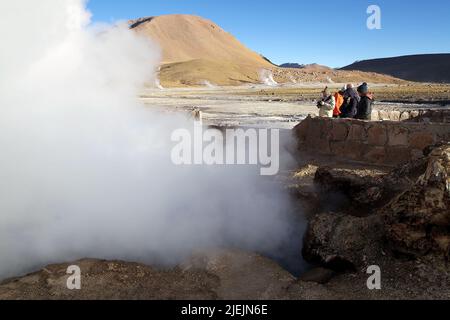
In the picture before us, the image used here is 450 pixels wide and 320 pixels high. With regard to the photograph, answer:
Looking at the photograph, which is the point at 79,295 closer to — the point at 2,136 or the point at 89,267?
the point at 89,267

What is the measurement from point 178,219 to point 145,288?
1.09 m

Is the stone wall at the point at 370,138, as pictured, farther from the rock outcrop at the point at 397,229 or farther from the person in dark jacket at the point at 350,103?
the rock outcrop at the point at 397,229

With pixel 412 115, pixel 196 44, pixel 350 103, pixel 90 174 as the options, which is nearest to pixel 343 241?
pixel 90 174

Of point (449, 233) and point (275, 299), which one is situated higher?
point (449, 233)

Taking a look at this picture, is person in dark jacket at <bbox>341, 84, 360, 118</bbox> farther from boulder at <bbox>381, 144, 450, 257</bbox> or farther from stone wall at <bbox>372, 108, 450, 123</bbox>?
boulder at <bbox>381, 144, 450, 257</bbox>

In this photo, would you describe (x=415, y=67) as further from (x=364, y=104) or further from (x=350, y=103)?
(x=364, y=104)

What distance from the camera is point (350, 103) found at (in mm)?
8000

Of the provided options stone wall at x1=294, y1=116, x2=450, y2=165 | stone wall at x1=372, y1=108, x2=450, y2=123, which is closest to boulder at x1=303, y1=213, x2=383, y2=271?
stone wall at x1=294, y1=116, x2=450, y2=165

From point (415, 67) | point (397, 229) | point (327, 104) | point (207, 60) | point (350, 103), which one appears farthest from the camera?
point (415, 67)

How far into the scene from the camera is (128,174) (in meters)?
4.38

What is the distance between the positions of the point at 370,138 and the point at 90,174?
14.4 feet

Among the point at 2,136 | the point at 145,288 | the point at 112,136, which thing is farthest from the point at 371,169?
the point at 2,136
